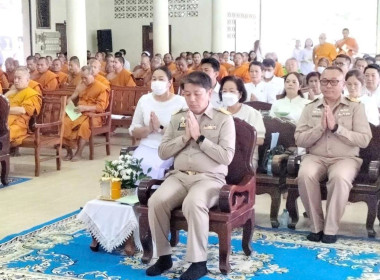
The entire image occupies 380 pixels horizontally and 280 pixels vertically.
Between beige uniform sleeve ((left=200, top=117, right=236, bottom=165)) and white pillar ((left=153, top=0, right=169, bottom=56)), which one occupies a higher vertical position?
white pillar ((left=153, top=0, right=169, bottom=56))

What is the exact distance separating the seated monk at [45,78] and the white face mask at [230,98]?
7051 millimetres

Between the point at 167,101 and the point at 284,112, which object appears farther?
the point at 284,112

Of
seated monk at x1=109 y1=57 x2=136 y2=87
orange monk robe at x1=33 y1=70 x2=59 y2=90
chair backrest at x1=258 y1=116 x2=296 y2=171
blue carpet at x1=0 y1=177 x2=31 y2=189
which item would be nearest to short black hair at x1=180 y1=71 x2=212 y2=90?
chair backrest at x1=258 y1=116 x2=296 y2=171

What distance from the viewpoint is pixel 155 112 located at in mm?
6133

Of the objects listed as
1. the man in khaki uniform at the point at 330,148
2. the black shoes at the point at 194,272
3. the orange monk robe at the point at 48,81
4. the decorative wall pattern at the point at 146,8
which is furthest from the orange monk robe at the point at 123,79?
the decorative wall pattern at the point at 146,8

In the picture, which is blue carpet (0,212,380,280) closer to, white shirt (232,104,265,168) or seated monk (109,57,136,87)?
white shirt (232,104,265,168)

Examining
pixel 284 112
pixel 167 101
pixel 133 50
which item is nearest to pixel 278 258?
pixel 167 101

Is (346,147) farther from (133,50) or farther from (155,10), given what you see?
(133,50)

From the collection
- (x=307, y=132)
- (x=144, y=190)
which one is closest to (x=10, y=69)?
(x=307, y=132)

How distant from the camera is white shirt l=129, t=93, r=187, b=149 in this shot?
6.12 meters

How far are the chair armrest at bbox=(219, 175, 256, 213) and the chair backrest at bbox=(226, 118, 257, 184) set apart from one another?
0.08m

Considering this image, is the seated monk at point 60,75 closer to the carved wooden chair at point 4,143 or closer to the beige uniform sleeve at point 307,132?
the carved wooden chair at point 4,143

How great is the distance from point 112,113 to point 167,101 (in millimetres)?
4974

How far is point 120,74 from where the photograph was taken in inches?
507
